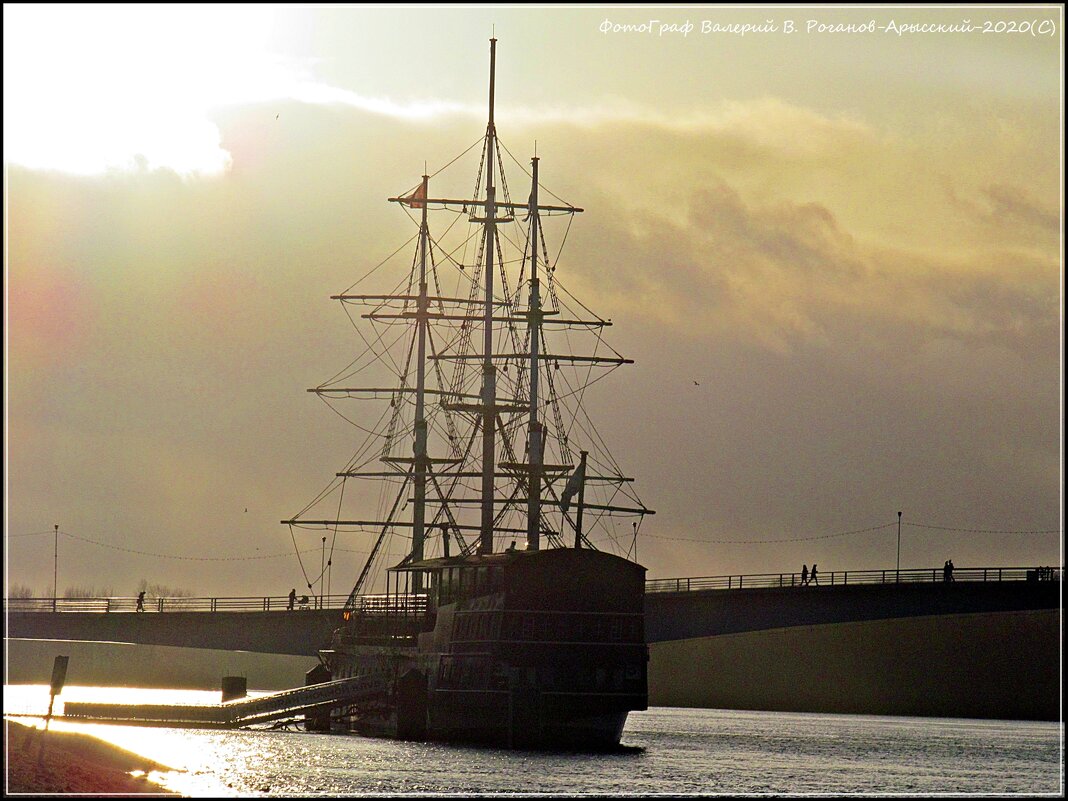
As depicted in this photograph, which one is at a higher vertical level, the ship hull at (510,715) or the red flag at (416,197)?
the red flag at (416,197)

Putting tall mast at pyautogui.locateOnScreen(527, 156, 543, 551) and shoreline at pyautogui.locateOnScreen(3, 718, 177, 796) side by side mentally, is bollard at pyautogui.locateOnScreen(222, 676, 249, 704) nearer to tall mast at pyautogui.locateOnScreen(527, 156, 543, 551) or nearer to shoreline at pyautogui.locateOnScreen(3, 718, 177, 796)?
tall mast at pyautogui.locateOnScreen(527, 156, 543, 551)

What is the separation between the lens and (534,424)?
100312mm

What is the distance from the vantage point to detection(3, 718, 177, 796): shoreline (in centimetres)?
5116

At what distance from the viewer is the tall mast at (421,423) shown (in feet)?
382

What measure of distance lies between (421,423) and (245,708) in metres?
27.9

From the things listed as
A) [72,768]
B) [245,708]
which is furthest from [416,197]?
[72,768]

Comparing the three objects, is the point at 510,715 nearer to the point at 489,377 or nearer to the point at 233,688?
the point at 489,377

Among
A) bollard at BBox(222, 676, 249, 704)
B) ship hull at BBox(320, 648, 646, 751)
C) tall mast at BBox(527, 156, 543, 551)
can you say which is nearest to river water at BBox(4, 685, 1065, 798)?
ship hull at BBox(320, 648, 646, 751)

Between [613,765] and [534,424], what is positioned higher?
[534,424]

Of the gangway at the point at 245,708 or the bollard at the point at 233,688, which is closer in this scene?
the gangway at the point at 245,708

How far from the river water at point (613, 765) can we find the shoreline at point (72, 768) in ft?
5.05

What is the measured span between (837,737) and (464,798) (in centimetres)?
5237

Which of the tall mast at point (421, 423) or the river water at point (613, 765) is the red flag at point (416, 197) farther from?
the river water at point (613, 765)

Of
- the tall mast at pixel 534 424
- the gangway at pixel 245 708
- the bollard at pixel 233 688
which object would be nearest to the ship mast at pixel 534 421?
the tall mast at pixel 534 424
